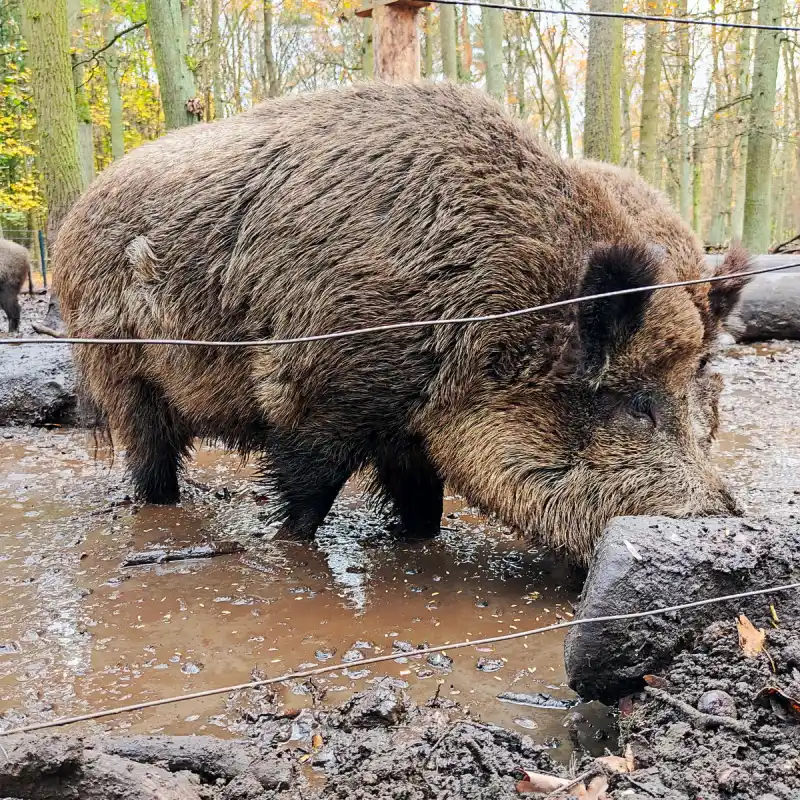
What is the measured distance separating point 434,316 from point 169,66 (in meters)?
6.97

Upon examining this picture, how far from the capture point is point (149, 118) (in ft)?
103

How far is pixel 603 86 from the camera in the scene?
1027 cm

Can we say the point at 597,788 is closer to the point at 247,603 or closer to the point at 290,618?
the point at 290,618

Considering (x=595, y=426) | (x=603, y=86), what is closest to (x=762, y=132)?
(x=603, y=86)

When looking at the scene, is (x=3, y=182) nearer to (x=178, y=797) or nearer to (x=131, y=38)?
(x=131, y=38)

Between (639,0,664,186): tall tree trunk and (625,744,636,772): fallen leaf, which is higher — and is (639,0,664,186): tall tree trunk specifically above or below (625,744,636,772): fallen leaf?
above

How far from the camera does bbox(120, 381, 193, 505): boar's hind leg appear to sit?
5418 millimetres

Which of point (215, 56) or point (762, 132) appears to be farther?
point (215, 56)

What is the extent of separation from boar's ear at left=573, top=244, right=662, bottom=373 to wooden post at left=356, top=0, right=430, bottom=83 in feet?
12.9

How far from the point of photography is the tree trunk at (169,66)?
947 cm

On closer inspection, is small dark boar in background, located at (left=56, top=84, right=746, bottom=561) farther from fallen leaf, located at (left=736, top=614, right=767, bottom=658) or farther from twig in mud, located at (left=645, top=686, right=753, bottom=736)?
twig in mud, located at (left=645, top=686, right=753, bottom=736)

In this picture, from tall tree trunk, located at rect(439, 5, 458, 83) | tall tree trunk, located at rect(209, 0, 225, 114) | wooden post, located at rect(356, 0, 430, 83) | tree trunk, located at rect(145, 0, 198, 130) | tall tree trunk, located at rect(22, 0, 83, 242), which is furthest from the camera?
tall tree trunk, located at rect(209, 0, 225, 114)

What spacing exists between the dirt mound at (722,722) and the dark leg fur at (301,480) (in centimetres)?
218

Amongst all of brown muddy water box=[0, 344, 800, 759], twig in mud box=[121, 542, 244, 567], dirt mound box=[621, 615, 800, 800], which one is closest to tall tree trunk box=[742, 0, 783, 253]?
brown muddy water box=[0, 344, 800, 759]
